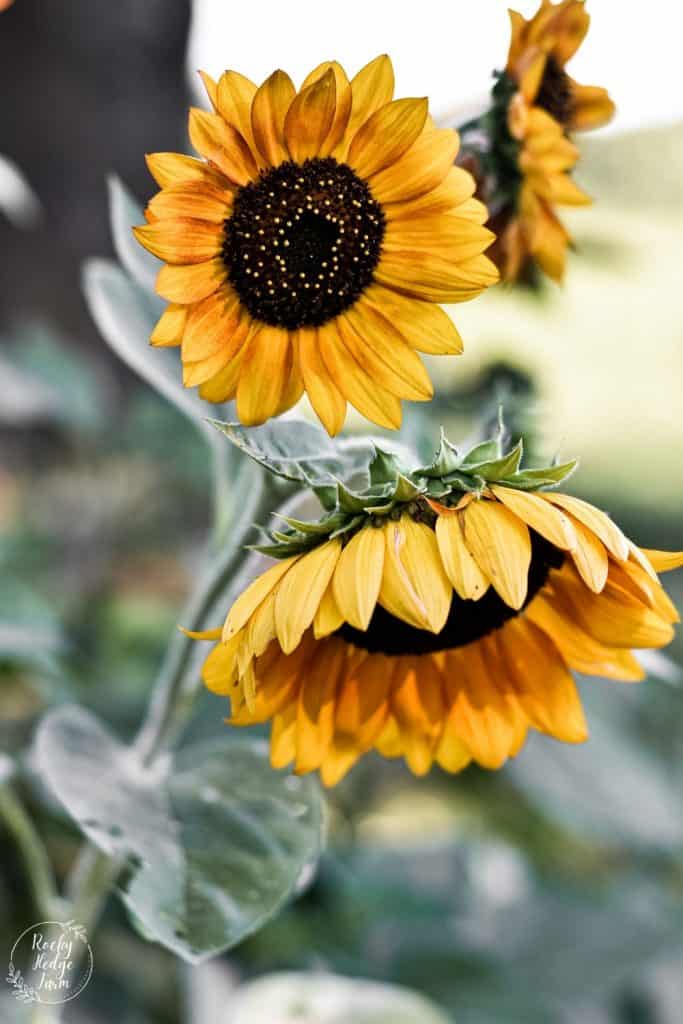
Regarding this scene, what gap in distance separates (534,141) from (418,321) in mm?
114

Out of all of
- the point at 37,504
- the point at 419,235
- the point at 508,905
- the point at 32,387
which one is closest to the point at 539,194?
the point at 419,235

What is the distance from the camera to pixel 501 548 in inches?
16.1

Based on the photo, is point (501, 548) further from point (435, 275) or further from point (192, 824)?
point (192, 824)

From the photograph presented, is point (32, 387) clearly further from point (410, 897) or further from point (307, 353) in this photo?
point (307, 353)

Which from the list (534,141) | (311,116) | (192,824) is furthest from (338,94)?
(192,824)

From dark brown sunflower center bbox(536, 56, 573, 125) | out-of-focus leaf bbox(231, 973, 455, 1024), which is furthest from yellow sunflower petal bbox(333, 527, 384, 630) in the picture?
out-of-focus leaf bbox(231, 973, 455, 1024)

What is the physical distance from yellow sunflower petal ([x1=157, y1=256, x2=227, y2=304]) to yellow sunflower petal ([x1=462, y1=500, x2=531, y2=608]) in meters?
0.13

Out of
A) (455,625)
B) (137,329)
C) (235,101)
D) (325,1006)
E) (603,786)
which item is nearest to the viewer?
(235,101)

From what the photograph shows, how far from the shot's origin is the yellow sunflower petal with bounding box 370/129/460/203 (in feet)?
1.32

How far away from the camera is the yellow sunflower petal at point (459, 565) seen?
41cm

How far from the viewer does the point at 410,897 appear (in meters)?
1.23

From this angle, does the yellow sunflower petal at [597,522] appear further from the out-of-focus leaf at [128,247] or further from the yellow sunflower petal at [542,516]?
the out-of-focus leaf at [128,247]

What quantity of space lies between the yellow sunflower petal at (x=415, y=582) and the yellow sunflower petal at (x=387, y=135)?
0.46ft

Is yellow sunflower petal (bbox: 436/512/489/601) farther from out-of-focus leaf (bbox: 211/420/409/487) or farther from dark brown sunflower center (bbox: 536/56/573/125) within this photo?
→ dark brown sunflower center (bbox: 536/56/573/125)
